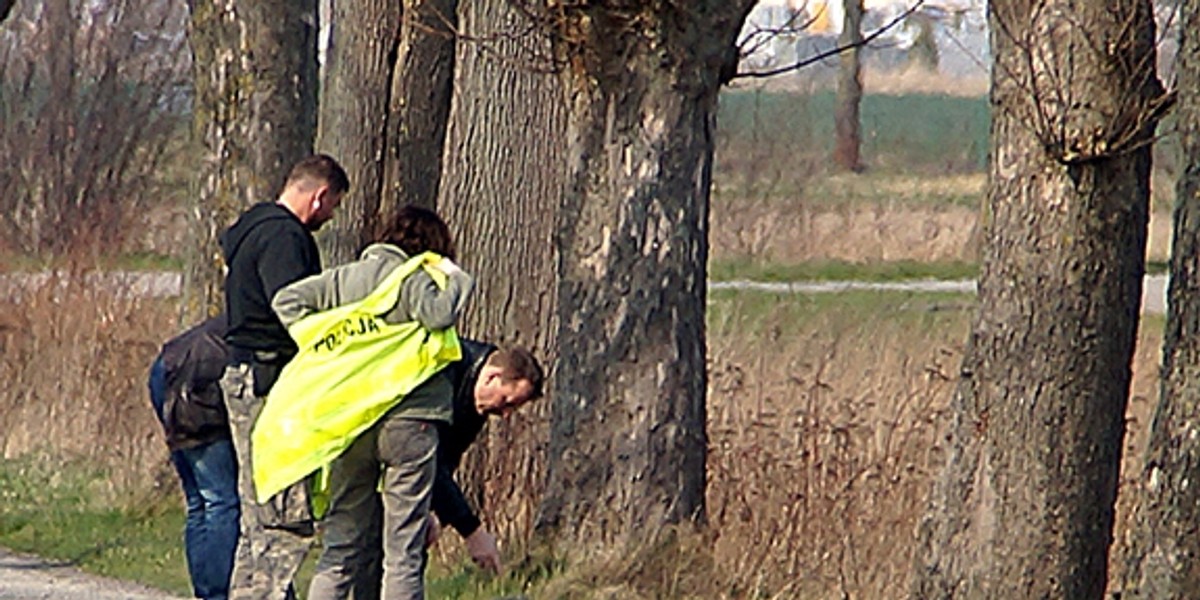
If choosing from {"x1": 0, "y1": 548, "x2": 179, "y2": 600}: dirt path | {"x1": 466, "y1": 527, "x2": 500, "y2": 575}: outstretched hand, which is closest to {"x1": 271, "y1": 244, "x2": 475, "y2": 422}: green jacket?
{"x1": 466, "y1": 527, "x2": 500, "y2": 575}: outstretched hand

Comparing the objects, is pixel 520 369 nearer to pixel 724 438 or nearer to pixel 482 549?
pixel 482 549

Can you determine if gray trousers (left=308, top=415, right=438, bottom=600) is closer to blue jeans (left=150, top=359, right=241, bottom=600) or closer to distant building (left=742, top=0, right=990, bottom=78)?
blue jeans (left=150, top=359, right=241, bottom=600)

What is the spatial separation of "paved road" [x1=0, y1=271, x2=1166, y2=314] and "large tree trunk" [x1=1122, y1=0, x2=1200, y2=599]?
1040 cm

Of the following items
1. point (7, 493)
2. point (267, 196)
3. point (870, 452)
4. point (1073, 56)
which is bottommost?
point (7, 493)

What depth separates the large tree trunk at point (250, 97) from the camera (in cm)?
1203

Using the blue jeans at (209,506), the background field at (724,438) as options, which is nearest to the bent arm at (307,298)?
the blue jeans at (209,506)

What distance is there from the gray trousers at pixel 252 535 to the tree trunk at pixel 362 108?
3.54 metres

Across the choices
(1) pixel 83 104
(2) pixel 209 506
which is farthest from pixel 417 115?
(1) pixel 83 104

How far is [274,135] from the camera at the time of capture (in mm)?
12070

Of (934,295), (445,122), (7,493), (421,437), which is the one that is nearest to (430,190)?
(445,122)

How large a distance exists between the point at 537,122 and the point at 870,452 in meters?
2.21

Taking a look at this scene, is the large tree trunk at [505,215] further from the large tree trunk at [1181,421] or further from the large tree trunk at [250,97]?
the large tree trunk at [1181,421]

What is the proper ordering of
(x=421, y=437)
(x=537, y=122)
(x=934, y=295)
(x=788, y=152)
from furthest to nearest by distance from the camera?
(x=788, y=152) → (x=934, y=295) → (x=537, y=122) → (x=421, y=437)

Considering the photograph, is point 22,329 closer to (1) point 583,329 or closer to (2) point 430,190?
(2) point 430,190
